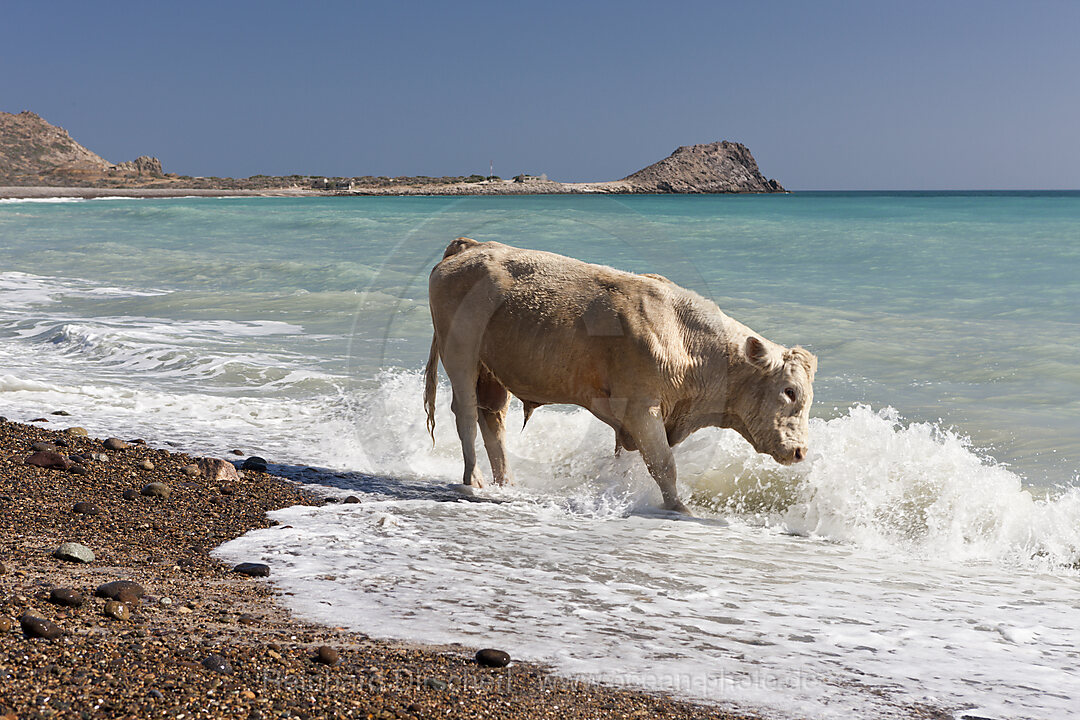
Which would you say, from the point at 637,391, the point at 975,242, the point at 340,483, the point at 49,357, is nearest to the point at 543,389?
the point at 637,391

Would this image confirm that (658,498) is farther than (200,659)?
Yes

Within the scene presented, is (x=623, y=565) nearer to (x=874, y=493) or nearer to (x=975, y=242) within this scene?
(x=874, y=493)

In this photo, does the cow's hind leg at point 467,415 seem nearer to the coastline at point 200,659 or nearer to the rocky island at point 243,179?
the coastline at point 200,659

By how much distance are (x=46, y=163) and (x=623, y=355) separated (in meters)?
204

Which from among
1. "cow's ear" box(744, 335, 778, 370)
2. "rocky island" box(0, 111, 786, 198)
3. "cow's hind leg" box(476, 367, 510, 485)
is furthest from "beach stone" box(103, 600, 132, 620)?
"rocky island" box(0, 111, 786, 198)

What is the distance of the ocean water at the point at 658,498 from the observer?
4.71m

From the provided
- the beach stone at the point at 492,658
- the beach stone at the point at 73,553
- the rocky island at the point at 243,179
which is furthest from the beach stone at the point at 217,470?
the rocky island at the point at 243,179

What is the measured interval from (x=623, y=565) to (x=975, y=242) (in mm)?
35430

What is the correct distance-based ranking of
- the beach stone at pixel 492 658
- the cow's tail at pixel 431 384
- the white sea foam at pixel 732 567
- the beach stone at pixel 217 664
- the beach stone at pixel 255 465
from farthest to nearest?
the cow's tail at pixel 431 384 < the beach stone at pixel 255 465 < the white sea foam at pixel 732 567 < the beach stone at pixel 492 658 < the beach stone at pixel 217 664

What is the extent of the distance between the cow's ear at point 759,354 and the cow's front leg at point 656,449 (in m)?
0.80

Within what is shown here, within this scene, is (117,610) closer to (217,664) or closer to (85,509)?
(217,664)

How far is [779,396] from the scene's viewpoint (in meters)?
7.35

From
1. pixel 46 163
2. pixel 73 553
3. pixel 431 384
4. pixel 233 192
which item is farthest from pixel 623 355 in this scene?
pixel 46 163

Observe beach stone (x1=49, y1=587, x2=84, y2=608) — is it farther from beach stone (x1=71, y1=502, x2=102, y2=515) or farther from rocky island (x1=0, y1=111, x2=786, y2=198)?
rocky island (x1=0, y1=111, x2=786, y2=198)
